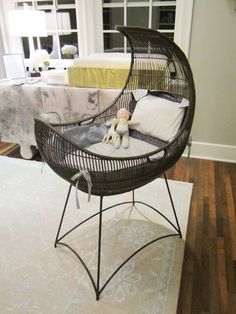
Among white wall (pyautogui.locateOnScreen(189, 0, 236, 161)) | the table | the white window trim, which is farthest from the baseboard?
the table

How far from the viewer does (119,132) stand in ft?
4.93

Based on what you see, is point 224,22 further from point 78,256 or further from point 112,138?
point 78,256

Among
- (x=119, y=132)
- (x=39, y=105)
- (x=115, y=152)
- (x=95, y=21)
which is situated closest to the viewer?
(x=115, y=152)

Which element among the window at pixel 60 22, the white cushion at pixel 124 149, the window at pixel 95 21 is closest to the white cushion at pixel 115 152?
the white cushion at pixel 124 149

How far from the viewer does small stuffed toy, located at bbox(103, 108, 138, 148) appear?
147 centimetres

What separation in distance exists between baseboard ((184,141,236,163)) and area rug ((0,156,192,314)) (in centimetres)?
51

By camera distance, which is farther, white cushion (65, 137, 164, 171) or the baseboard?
the baseboard

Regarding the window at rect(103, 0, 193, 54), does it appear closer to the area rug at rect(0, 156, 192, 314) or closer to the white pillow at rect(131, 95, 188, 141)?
the white pillow at rect(131, 95, 188, 141)

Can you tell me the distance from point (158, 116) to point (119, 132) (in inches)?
9.4

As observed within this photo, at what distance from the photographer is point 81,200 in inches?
75.8

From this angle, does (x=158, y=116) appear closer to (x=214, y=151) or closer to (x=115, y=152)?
(x=115, y=152)

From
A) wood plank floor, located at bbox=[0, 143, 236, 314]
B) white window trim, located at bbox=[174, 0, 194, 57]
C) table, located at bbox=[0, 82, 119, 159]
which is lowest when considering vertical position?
wood plank floor, located at bbox=[0, 143, 236, 314]

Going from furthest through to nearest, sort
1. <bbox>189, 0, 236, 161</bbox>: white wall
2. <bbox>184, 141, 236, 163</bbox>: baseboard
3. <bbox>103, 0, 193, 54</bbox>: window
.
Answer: <bbox>184, 141, 236, 163</bbox>: baseboard, <bbox>103, 0, 193, 54</bbox>: window, <bbox>189, 0, 236, 161</bbox>: white wall

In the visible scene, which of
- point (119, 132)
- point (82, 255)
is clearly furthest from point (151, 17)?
point (82, 255)
